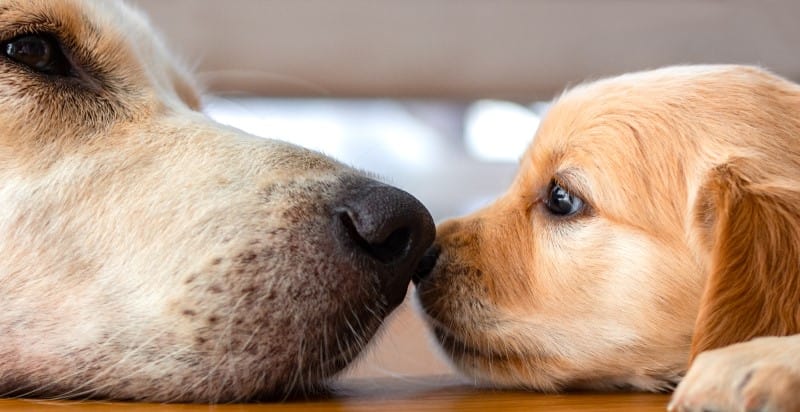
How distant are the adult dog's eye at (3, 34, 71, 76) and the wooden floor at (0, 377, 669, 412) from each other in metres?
0.55

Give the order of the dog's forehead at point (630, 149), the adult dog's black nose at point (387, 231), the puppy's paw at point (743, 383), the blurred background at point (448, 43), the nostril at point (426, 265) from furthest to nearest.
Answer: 1. the blurred background at point (448, 43)
2. the nostril at point (426, 265)
3. the dog's forehead at point (630, 149)
4. the adult dog's black nose at point (387, 231)
5. the puppy's paw at point (743, 383)

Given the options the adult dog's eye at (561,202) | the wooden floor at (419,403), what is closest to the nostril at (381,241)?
the wooden floor at (419,403)

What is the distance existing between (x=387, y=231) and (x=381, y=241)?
0.02 metres

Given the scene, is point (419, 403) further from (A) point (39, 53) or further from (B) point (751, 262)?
(A) point (39, 53)

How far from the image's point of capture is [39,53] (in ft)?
5.39

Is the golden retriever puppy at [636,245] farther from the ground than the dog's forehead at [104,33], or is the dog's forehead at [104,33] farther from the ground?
the dog's forehead at [104,33]

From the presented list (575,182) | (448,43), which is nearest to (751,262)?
(575,182)

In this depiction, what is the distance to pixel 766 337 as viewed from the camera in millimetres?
1242

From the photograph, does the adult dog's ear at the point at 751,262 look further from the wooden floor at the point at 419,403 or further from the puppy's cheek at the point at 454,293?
the puppy's cheek at the point at 454,293

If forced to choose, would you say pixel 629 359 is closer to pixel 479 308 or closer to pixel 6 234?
pixel 479 308

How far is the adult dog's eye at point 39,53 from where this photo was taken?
5.26 feet

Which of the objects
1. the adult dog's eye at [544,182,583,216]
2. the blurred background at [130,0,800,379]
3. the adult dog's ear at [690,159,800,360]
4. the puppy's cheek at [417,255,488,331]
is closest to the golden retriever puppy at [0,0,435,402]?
the puppy's cheek at [417,255,488,331]

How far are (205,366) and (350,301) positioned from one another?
0.69 feet

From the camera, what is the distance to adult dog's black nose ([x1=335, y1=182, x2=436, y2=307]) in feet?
4.67
